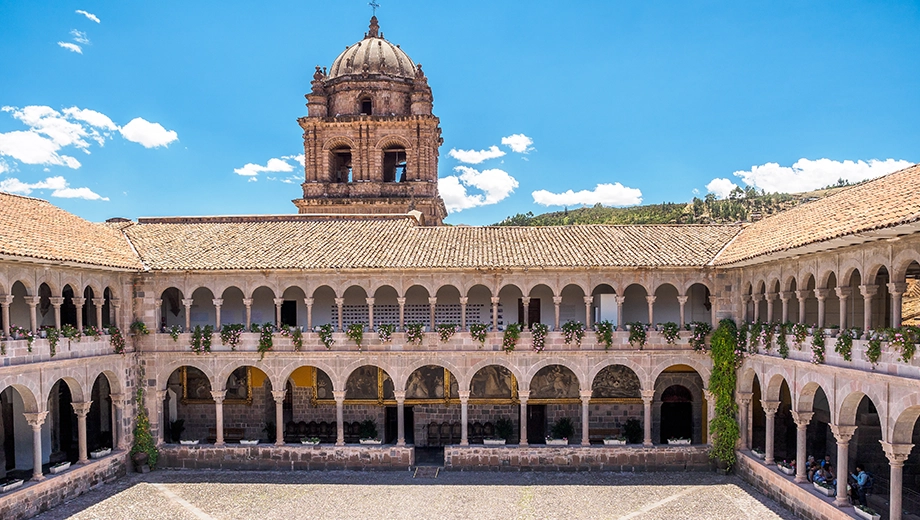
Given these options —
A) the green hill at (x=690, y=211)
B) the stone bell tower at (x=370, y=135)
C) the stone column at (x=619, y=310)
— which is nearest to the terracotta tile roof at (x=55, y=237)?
the stone bell tower at (x=370, y=135)

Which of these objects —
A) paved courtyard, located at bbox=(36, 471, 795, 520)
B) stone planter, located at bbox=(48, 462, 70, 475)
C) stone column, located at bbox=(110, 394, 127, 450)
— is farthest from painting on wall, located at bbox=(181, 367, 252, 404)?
stone planter, located at bbox=(48, 462, 70, 475)

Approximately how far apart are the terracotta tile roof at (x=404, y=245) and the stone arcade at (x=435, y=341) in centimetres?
12

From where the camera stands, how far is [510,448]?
2030 centimetres

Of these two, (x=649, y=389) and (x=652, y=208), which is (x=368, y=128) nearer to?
(x=649, y=389)

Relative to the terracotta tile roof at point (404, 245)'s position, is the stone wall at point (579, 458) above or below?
below

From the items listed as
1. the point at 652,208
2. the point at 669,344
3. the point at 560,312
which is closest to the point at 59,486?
the point at 560,312

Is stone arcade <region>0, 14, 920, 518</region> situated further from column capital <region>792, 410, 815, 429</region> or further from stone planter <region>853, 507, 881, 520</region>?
stone planter <region>853, 507, 881, 520</region>

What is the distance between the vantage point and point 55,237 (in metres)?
18.2

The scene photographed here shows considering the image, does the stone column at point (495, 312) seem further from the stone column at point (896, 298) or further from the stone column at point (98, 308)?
the stone column at point (98, 308)

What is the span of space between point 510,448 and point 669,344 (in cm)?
564

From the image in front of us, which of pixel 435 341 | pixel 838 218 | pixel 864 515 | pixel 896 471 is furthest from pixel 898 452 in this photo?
pixel 435 341

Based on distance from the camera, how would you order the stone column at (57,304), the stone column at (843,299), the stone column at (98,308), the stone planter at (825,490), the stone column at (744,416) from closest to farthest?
1. the stone column at (843,299)
2. the stone planter at (825,490)
3. the stone column at (57,304)
4. the stone column at (98,308)
5. the stone column at (744,416)

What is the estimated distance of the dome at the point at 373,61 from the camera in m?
30.7

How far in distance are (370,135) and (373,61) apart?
3.39m
